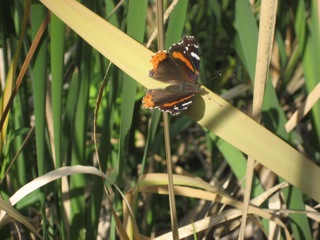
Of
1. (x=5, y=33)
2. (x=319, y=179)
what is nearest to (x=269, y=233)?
(x=319, y=179)

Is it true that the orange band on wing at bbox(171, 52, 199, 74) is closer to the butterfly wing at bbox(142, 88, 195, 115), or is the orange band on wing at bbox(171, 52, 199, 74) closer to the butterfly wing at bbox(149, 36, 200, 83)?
the butterfly wing at bbox(149, 36, 200, 83)

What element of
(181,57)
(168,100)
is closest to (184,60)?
(181,57)

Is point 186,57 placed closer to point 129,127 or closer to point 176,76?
point 176,76

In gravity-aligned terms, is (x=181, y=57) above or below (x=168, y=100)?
above

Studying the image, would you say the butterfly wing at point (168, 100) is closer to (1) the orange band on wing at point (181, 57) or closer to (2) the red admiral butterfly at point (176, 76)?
(2) the red admiral butterfly at point (176, 76)

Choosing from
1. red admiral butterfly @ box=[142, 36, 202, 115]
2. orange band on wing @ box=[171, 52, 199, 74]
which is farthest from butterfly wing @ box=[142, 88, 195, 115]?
orange band on wing @ box=[171, 52, 199, 74]

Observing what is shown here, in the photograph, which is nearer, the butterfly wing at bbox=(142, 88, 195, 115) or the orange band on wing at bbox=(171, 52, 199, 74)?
the butterfly wing at bbox=(142, 88, 195, 115)
